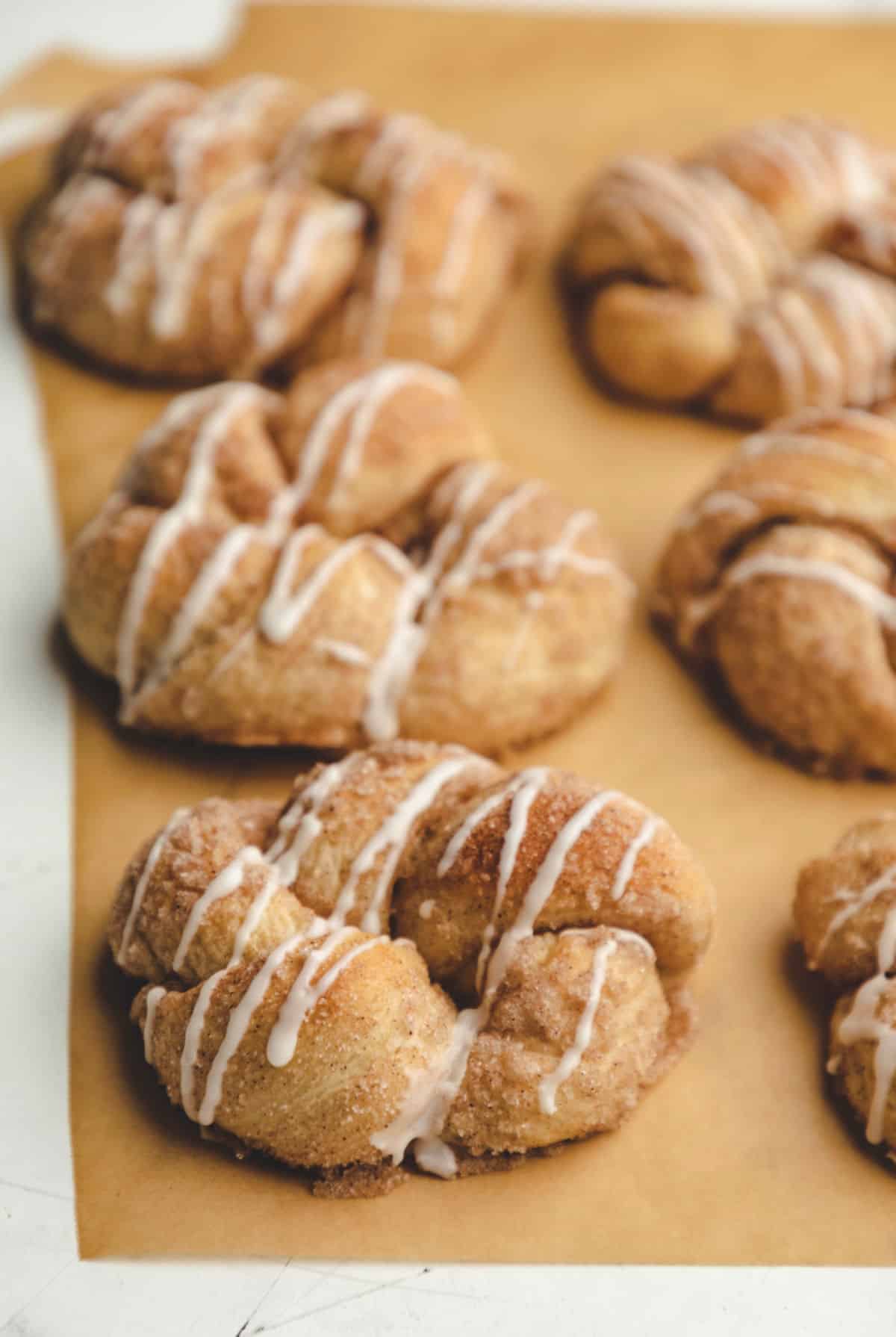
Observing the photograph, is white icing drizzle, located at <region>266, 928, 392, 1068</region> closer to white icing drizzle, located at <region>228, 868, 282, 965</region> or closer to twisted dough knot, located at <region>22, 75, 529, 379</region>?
white icing drizzle, located at <region>228, 868, 282, 965</region>

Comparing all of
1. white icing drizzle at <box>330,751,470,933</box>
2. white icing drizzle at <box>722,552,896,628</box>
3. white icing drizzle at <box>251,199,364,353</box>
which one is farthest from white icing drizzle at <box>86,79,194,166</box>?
white icing drizzle at <box>330,751,470,933</box>

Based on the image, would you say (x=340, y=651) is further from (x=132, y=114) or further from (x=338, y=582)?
(x=132, y=114)

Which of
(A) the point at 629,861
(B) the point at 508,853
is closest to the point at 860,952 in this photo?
(A) the point at 629,861

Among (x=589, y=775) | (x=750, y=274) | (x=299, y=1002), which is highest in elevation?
(x=750, y=274)

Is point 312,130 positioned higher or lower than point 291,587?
higher

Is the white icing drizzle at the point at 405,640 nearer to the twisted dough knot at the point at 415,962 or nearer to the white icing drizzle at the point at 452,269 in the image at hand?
the twisted dough knot at the point at 415,962
